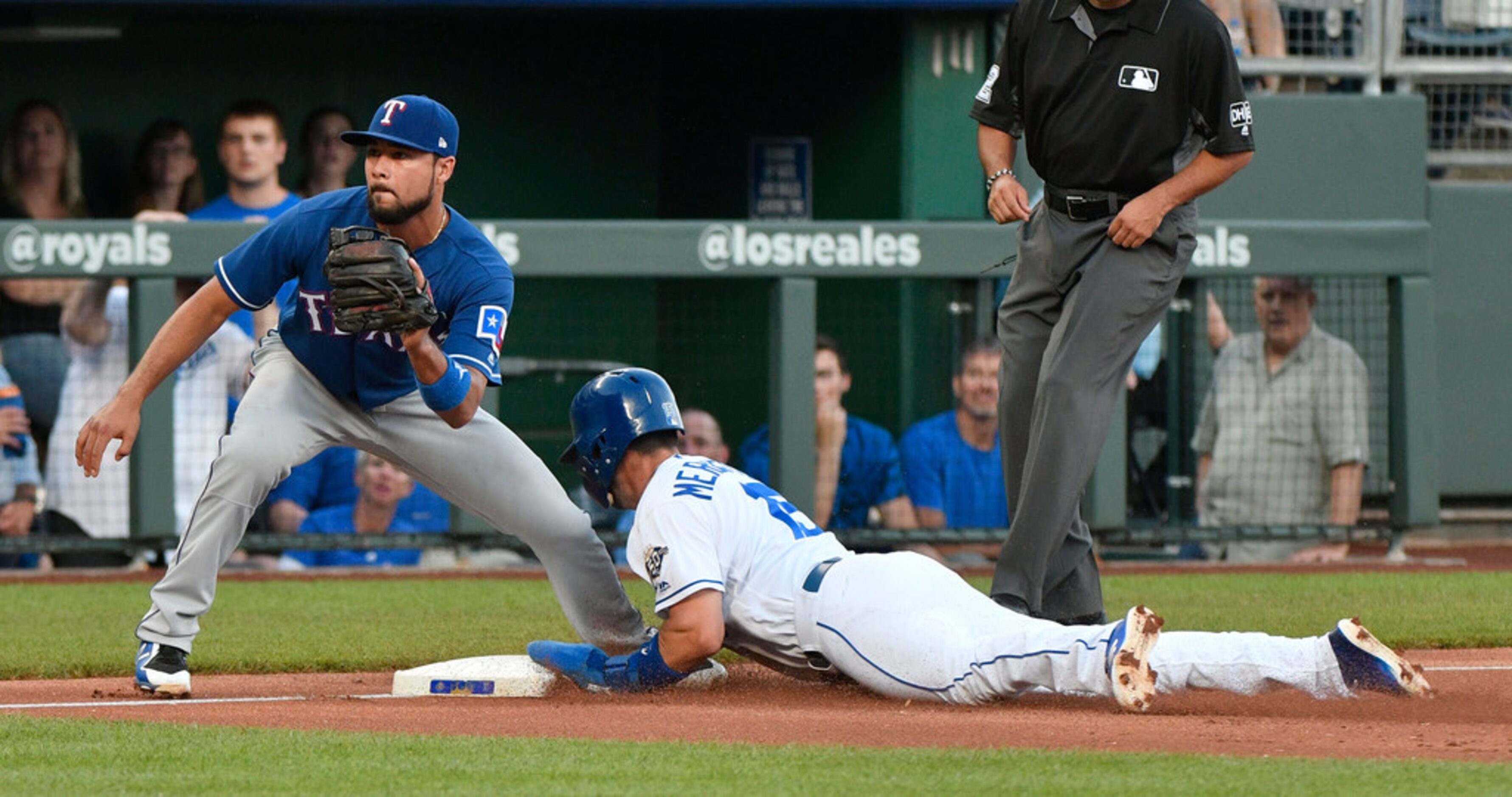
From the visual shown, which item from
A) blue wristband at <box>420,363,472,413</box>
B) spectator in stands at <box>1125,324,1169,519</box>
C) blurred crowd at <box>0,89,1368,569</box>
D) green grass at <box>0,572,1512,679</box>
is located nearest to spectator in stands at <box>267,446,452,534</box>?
blurred crowd at <box>0,89,1368,569</box>

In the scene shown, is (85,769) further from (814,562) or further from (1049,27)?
(1049,27)

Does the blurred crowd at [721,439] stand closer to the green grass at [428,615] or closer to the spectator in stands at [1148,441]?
the spectator in stands at [1148,441]

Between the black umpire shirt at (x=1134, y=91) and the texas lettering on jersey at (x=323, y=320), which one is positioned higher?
the black umpire shirt at (x=1134, y=91)

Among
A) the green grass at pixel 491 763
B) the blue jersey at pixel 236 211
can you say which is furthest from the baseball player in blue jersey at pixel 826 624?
the blue jersey at pixel 236 211

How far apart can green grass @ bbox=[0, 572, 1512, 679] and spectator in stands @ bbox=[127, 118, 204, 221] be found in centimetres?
229

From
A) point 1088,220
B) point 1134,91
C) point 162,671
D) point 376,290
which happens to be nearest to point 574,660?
point 162,671

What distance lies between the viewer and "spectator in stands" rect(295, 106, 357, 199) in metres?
10.5

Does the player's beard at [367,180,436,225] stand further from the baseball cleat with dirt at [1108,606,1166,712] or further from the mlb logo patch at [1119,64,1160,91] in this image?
the baseball cleat with dirt at [1108,606,1166,712]

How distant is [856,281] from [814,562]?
4.88m

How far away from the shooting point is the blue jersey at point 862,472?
374 inches

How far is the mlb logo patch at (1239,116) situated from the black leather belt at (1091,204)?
34cm

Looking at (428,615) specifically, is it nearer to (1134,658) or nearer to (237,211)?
(237,211)

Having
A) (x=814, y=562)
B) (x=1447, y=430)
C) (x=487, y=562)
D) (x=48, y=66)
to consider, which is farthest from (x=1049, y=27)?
(x=48, y=66)

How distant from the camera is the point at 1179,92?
229 inches
